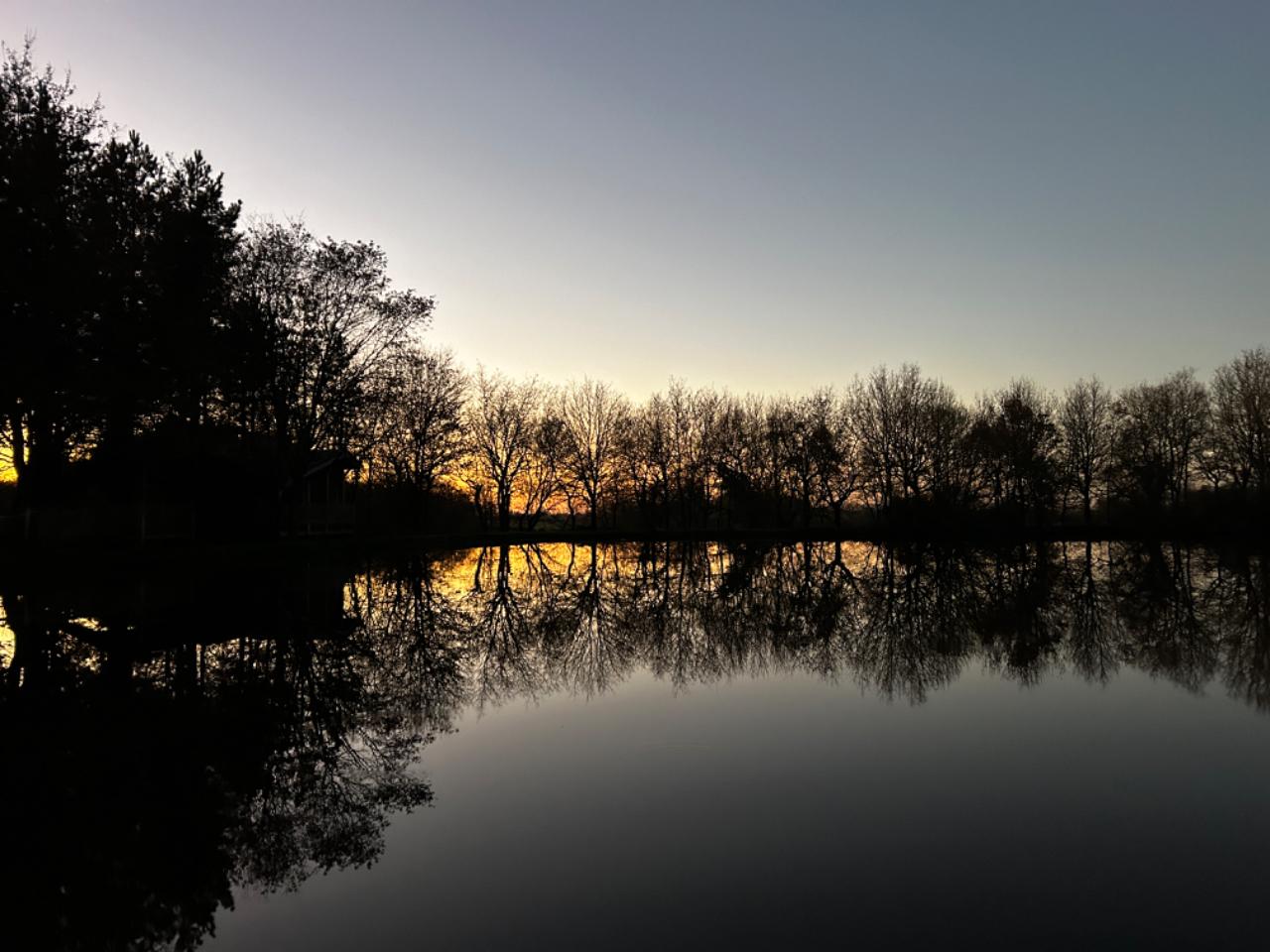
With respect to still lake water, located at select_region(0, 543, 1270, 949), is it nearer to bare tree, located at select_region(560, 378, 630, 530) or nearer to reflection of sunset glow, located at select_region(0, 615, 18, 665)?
reflection of sunset glow, located at select_region(0, 615, 18, 665)

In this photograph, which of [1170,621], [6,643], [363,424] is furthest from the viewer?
[363,424]

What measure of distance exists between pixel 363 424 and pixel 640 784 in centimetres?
3962

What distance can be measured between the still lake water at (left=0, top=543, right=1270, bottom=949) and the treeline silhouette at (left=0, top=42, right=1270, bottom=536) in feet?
42.5

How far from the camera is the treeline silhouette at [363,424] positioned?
76.8 feet

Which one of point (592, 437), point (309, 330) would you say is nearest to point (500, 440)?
point (592, 437)

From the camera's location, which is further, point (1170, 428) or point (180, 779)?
point (1170, 428)

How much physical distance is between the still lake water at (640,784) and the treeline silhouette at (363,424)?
12.9m

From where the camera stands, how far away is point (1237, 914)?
407cm

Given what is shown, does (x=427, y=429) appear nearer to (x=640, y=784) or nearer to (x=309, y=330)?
(x=309, y=330)

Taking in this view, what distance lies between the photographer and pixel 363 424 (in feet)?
139

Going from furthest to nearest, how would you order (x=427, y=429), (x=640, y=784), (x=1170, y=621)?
(x=427, y=429) → (x=1170, y=621) → (x=640, y=784)

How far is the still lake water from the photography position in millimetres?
4234

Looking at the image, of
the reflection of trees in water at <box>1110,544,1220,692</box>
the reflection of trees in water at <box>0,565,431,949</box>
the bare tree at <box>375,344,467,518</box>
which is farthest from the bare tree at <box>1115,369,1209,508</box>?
the reflection of trees in water at <box>0,565,431,949</box>

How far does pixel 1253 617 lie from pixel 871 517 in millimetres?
48292
